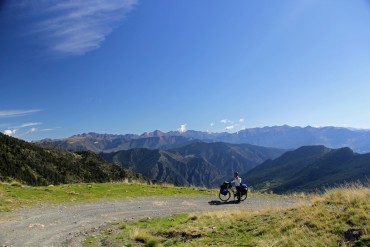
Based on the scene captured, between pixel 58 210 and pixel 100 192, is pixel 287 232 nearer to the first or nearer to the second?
pixel 58 210

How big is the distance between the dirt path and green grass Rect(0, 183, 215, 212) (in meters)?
1.85

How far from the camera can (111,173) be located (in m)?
136

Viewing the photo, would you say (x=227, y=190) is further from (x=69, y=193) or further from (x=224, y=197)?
(x=69, y=193)

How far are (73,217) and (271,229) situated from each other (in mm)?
12405

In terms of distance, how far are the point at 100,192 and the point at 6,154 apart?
265 feet

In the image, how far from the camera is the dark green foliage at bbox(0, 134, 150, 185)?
94.9m

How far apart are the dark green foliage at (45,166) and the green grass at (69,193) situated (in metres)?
60.1

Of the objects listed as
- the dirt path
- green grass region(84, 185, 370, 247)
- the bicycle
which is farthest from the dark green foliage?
green grass region(84, 185, 370, 247)

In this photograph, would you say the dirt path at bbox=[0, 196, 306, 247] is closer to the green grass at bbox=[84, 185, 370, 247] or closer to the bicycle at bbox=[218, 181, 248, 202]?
the bicycle at bbox=[218, 181, 248, 202]

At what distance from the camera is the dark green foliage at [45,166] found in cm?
9488

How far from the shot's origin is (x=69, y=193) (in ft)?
97.5

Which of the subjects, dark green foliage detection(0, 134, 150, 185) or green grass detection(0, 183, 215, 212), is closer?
green grass detection(0, 183, 215, 212)

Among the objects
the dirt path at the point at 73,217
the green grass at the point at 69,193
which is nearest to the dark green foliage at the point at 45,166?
the green grass at the point at 69,193

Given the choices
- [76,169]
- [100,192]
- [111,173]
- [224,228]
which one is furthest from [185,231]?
[111,173]
